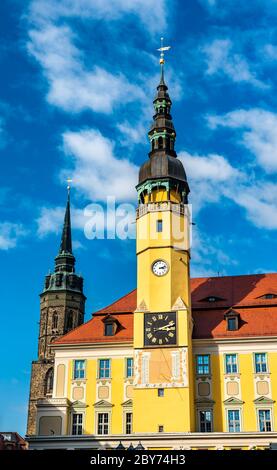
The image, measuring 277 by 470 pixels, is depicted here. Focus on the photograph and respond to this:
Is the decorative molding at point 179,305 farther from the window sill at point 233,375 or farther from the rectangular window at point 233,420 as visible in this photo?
the rectangular window at point 233,420

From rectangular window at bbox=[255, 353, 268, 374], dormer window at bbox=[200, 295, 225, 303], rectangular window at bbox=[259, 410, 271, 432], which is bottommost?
rectangular window at bbox=[259, 410, 271, 432]

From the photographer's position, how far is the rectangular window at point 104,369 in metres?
47.8

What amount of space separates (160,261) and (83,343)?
28.0 ft

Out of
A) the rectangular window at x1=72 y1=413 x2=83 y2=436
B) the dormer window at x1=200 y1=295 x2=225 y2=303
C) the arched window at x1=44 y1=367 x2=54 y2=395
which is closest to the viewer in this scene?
the rectangular window at x1=72 y1=413 x2=83 y2=436

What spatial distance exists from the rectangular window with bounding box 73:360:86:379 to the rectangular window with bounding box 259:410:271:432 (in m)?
13.1

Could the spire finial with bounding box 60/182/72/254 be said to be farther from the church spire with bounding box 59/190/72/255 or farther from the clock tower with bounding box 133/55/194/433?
the clock tower with bounding box 133/55/194/433

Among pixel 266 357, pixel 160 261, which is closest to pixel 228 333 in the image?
pixel 266 357

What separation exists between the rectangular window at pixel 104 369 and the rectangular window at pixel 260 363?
10642mm

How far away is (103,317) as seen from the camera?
169ft

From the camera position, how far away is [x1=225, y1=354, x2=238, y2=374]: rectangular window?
4597cm

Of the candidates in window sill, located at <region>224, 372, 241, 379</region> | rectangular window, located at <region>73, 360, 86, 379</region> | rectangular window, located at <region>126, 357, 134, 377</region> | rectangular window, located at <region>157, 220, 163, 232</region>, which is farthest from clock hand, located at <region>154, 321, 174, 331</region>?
rectangular window, located at <region>157, 220, 163, 232</region>

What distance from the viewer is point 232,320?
47875mm

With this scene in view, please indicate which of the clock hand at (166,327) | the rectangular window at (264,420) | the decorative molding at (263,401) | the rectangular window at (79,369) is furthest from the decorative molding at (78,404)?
the rectangular window at (264,420)

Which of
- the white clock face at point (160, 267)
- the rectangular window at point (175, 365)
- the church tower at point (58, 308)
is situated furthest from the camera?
the church tower at point (58, 308)
